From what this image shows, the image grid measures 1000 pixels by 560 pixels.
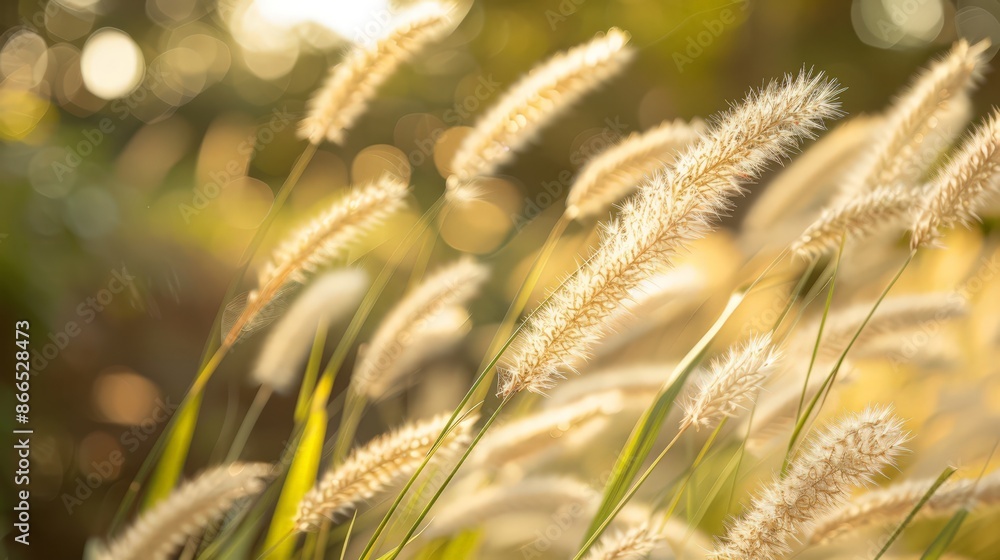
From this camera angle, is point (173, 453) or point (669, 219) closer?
point (669, 219)

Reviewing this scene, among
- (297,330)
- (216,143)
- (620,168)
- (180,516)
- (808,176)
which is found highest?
(216,143)

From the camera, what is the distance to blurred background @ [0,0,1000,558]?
3.64ft

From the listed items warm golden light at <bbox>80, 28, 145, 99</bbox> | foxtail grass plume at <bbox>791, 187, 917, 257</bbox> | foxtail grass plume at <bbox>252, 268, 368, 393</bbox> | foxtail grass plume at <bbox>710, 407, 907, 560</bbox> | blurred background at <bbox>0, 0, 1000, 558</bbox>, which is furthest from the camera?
warm golden light at <bbox>80, 28, 145, 99</bbox>

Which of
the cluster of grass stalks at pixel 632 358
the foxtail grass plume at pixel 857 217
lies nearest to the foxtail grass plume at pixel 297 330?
the cluster of grass stalks at pixel 632 358

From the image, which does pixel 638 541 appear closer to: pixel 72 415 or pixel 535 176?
pixel 72 415

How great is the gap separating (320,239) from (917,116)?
0.53 m

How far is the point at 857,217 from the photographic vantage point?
487mm

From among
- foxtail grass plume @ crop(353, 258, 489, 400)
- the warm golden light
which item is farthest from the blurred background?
foxtail grass plume @ crop(353, 258, 489, 400)

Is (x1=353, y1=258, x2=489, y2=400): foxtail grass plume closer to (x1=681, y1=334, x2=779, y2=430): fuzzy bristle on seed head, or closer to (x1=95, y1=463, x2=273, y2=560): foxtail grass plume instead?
(x1=95, y1=463, x2=273, y2=560): foxtail grass plume

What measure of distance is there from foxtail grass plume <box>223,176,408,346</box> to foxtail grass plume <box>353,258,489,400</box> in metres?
0.09

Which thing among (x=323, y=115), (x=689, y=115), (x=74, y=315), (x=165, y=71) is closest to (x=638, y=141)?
(x=323, y=115)

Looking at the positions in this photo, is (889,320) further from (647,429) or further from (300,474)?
(300,474)

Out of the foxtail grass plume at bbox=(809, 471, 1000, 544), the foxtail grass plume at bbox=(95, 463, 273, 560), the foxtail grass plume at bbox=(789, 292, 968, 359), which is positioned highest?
the foxtail grass plume at bbox=(789, 292, 968, 359)

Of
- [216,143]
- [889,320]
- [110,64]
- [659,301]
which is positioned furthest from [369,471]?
[110,64]
